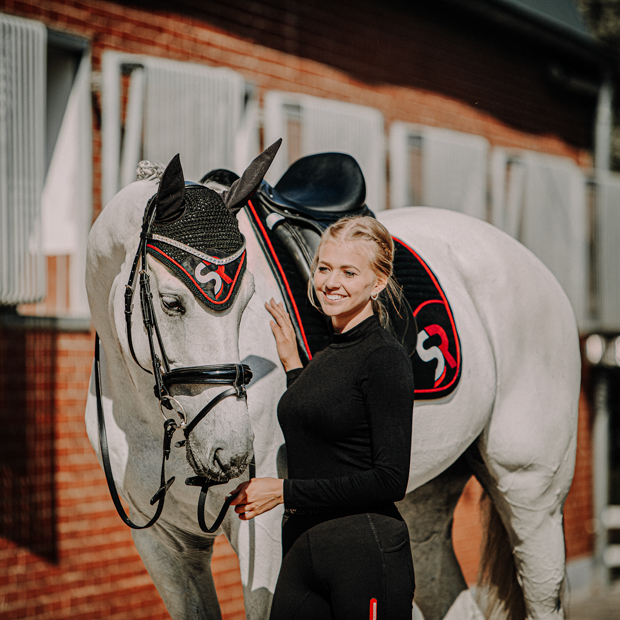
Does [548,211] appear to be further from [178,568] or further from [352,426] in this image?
[352,426]

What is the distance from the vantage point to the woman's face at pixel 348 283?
6.50 feet

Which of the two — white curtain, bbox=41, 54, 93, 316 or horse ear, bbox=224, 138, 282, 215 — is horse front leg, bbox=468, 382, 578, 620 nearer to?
horse ear, bbox=224, 138, 282, 215

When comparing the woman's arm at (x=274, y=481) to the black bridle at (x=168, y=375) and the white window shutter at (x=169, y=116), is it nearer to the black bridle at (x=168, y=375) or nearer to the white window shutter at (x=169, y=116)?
the black bridle at (x=168, y=375)

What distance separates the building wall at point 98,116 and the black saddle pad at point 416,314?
227 centimetres

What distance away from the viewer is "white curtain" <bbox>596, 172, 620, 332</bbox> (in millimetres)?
7664

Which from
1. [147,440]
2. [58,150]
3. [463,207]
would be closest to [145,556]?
[147,440]

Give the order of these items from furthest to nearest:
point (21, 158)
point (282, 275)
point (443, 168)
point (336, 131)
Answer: point (443, 168) → point (336, 131) → point (21, 158) → point (282, 275)

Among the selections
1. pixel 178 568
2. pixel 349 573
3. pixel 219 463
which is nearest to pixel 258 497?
pixel 219 463

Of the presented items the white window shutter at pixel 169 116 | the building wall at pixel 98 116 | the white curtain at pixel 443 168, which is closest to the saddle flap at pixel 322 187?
the white window shutter at pixel 169 116

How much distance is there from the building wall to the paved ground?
0.73 m

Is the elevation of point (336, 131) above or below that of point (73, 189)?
above

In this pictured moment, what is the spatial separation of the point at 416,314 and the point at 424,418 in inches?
14.8

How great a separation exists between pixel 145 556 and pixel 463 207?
4.84 m

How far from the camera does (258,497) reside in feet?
6.11
